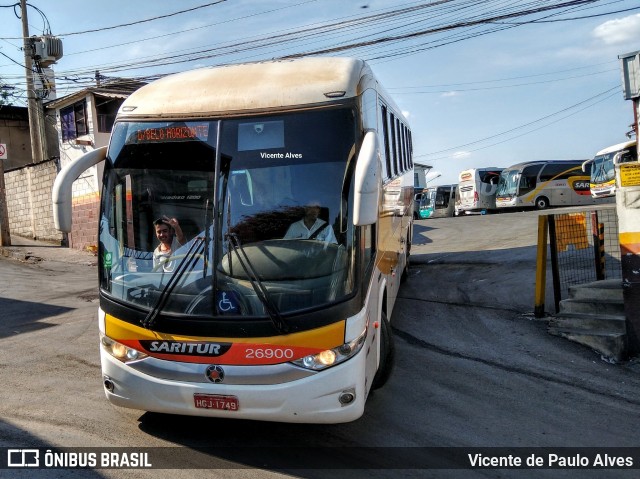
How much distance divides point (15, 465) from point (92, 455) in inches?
21.3

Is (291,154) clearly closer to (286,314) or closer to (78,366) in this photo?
(286,314)

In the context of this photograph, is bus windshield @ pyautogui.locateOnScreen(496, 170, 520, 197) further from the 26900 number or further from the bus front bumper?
the 26900 number

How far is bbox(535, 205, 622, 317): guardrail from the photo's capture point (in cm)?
866

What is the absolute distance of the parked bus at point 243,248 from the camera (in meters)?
4.20

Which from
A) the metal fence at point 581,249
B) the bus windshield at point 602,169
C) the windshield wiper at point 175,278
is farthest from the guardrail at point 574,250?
the bus windshield at point 602,169

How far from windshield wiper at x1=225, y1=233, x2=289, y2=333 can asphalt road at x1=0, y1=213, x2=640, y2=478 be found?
111 cm

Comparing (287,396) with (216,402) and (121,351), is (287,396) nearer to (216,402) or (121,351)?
(216,402)

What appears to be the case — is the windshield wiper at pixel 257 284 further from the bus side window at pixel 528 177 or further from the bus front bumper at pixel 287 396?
the bus side window at pixel 528 177

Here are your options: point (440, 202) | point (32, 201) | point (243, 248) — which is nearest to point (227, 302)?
point (243, 248)

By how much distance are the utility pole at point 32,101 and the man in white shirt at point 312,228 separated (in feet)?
60.6

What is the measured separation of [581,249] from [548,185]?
26.1m

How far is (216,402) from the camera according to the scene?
4.24 metres

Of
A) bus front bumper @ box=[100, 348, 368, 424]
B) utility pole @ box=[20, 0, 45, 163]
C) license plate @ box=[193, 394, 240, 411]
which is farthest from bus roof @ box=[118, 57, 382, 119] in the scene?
utility pole @ box=[20, 0, 45, 163]

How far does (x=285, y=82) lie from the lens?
15.6 ft
